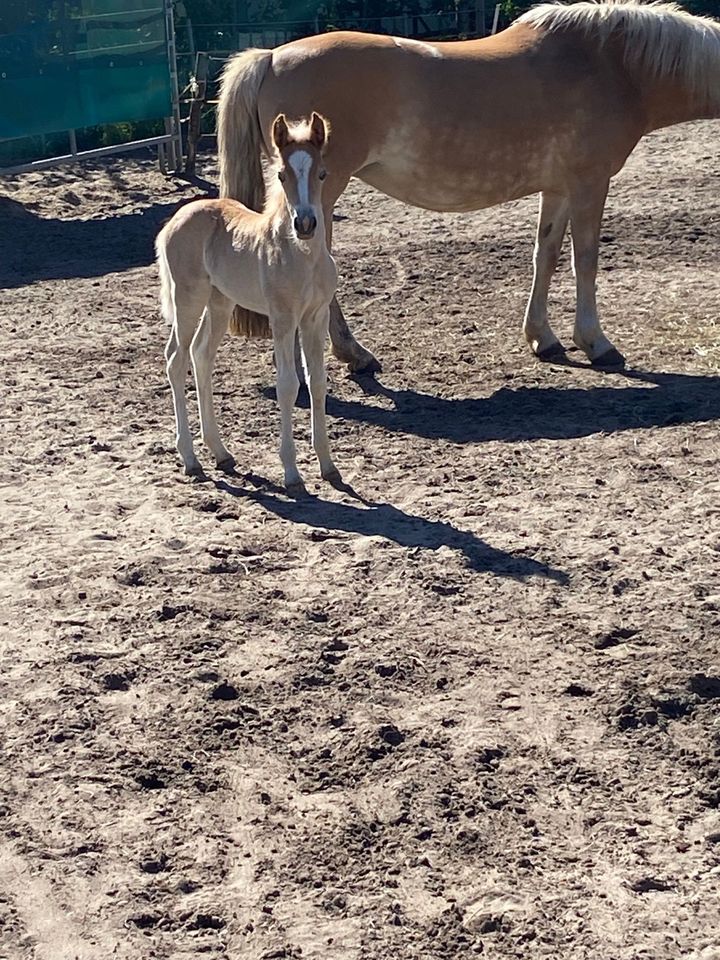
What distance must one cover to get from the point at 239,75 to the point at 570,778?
4.98m

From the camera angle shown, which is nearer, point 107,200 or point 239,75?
point 239,75

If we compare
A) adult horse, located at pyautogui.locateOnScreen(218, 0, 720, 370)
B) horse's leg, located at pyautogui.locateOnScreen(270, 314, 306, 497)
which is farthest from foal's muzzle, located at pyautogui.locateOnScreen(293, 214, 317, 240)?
adult horse, located at pyautogui.locateOnScreen(218, 0, 720, 370)

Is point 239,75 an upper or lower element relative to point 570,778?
upper

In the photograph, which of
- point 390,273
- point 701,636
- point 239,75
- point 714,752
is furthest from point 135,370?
point 714,752

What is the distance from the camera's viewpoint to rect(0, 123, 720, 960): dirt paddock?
118 inches

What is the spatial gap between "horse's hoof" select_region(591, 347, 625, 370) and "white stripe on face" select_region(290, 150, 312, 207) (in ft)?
9.94

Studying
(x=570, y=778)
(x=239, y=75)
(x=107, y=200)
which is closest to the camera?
(x=570, y=778)

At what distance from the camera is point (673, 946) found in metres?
2.80

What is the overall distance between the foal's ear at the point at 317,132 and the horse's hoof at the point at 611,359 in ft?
9.69

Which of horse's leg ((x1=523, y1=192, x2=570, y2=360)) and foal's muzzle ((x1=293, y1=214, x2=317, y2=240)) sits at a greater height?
foal's muzzle ((x1=293, y1=214, x2=317, y2=240))

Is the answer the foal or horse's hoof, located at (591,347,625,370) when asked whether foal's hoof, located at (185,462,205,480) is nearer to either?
the foal

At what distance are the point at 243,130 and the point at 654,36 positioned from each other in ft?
8.40

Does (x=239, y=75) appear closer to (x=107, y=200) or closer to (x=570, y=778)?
(x=570, y=778)

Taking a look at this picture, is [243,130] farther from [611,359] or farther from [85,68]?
[85,68]
